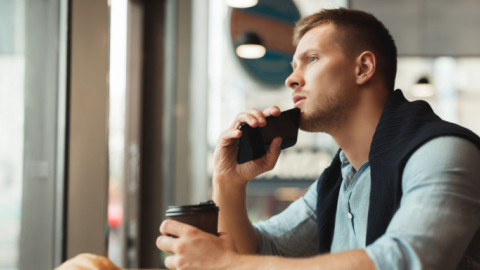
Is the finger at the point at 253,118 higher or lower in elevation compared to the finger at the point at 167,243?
higher

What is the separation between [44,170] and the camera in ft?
6.50

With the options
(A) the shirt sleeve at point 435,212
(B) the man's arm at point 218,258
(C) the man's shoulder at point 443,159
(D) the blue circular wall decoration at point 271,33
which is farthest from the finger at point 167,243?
(D) the blue circular wall decoration at point 271,33

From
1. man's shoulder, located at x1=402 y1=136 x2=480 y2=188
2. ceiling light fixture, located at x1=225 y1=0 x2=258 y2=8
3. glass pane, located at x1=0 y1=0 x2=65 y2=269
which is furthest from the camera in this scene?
ceiling light fixture, located at x1=225 y1=0 x2=258 y2=8

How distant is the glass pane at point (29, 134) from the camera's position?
168 centimetres

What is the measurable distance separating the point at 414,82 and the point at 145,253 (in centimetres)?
262

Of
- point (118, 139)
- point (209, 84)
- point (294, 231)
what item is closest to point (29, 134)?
point (294, 231)

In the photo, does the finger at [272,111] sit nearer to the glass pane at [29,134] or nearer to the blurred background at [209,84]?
the glass pane at [29,134]

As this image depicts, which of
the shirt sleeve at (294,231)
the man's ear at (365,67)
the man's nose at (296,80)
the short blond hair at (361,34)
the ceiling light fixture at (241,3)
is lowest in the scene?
the shirt sleeve at (294,231)

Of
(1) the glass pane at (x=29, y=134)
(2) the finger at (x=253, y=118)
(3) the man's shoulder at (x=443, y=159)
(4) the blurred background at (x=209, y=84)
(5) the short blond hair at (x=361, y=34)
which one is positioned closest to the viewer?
(3) the man's shoulder at (x=443, y=159)

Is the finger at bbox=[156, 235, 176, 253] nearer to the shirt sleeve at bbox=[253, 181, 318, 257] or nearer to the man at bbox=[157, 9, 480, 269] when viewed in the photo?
the man at bbox=[157, 9, 480, 269]

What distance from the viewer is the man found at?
1043 millimetres

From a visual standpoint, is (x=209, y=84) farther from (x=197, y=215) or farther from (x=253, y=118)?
(x=197, y=215)

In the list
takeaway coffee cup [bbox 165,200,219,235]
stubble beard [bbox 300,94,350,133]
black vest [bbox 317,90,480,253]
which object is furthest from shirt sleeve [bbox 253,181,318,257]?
takeaway coffee cup [bbox 165,200,219,235]

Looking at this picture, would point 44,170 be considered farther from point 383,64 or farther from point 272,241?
point 383,64
